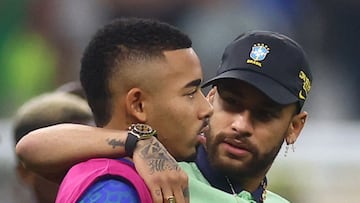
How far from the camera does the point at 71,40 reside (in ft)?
26.2

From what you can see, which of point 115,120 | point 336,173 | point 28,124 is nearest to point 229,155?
point 115,120

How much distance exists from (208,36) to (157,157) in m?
5.28

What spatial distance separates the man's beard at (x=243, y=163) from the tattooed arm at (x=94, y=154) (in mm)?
452

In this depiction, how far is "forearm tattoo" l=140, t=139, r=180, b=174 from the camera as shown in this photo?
2641 millimetres

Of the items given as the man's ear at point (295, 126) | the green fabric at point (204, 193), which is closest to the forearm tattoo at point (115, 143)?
the green fabric at point (204, 193)

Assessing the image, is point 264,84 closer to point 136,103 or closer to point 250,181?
point 250,181

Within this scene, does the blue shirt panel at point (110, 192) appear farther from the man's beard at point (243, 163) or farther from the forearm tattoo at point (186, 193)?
the man's beard at point (243, 163)

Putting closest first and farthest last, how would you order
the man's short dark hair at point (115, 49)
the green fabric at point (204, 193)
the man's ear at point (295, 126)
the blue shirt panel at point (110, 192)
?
1. the blue shirt panel at point (110, 192)
2. the man's short dark hair at point (115, 49)
3. the green fabric at point (204, 193)
4. the man's ear at point (295, 126)

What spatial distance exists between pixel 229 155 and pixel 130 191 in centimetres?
67

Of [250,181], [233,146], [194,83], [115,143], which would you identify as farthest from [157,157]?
[250,181]

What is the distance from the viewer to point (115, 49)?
274 cm

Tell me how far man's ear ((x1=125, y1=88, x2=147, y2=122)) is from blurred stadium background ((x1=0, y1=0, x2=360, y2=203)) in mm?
4935

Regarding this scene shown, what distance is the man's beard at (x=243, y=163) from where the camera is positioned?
314cm

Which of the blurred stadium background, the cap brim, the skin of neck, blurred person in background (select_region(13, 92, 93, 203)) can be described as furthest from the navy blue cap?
the blurred stadium background
